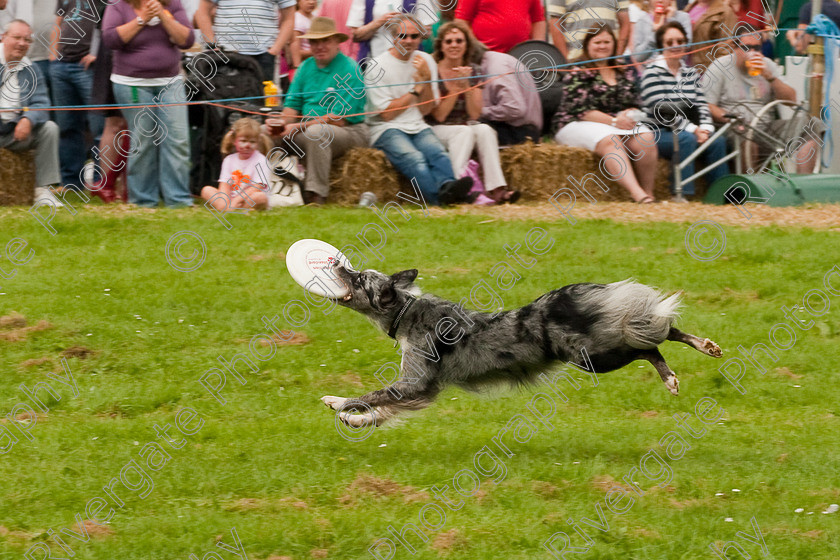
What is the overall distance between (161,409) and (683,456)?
13.0ft

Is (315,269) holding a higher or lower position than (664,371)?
higher

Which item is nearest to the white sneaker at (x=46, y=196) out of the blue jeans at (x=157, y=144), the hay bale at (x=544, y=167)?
the blue jeans at (x=157, y=144)

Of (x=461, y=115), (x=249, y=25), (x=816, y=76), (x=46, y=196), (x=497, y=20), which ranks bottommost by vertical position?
(x=46, y=196)

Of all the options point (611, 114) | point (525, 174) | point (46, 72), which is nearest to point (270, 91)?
point (46, 72)

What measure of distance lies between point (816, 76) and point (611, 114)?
3447mm

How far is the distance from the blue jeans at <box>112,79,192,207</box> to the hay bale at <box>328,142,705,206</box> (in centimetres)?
189

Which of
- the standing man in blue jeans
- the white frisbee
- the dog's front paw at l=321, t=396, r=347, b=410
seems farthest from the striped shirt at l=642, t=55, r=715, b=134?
the dog's front paw at l=321, t=396, r=347, b=410

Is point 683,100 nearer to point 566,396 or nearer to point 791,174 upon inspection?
point 791,174

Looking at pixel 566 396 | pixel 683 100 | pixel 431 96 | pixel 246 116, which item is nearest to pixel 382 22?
pixel 431 96

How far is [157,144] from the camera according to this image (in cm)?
1304

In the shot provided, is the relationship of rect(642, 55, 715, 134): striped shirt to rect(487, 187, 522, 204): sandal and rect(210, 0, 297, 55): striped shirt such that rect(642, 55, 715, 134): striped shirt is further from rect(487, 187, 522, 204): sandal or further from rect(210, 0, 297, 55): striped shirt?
rect(210, 0, 297, 55): striped shirt

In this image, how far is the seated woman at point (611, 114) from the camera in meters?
14.4

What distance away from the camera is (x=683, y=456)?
7.77 m

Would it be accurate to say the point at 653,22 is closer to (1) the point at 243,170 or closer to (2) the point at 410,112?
(2) the point at 410,112
